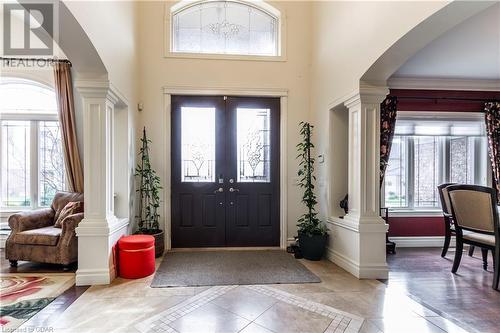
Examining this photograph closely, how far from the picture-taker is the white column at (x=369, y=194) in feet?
11.0

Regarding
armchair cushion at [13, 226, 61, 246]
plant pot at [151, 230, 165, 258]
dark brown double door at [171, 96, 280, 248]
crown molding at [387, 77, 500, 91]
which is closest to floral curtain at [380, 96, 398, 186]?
crown molding at [387, 77, 500, 91]

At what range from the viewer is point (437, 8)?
213 cm

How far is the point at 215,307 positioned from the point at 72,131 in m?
3.46

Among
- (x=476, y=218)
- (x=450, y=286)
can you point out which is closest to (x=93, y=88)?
(x=450, y=286)

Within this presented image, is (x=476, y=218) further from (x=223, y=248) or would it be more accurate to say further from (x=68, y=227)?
(x=68, y=227)

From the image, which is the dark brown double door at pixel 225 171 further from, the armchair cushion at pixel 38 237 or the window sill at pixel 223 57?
the armchair cushion at pixel 38 237

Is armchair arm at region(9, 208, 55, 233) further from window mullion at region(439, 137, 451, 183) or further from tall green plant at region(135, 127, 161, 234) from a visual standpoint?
window mullion at region(439, 137, 451, 183)

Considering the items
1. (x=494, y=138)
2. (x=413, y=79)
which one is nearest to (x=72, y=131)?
(x=413, y=79)

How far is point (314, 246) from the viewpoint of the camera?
4.05m

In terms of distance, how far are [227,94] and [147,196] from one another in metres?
2.01

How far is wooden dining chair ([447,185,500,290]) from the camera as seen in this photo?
10.3ft

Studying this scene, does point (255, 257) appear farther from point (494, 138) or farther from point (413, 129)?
point (494, 138)

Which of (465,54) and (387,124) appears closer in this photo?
(465,54)

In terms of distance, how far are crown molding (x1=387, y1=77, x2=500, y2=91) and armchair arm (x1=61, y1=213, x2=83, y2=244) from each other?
15.6 ft
